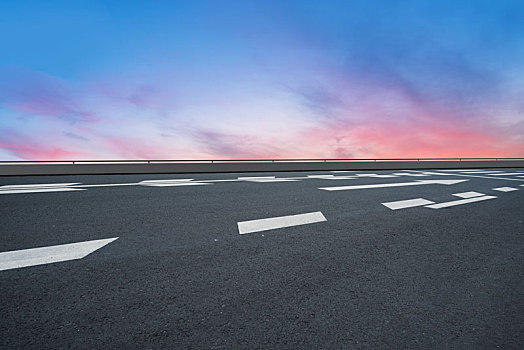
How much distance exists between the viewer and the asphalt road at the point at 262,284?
192 centimetres

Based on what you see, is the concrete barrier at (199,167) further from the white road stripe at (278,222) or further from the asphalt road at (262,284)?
the white road stripe at (278,222)

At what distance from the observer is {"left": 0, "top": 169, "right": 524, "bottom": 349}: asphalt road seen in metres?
1.92

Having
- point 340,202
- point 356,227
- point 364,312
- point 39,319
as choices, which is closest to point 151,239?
point 39,319

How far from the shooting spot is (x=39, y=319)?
80.3 inches

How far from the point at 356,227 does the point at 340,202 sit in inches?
87.8

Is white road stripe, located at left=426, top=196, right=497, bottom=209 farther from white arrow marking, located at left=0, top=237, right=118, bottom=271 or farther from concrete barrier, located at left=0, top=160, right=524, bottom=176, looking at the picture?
concrete barrier, located at left=0, top=160, right=524, bottom=176

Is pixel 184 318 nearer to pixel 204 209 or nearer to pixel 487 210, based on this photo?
pixel 204 209

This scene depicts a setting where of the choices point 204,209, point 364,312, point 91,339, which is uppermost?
point 204,209

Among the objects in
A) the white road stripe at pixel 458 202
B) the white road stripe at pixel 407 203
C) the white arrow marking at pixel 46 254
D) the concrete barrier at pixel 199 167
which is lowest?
the white road stripe at pixel 458 202

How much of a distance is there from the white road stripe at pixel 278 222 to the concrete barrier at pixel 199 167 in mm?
13754

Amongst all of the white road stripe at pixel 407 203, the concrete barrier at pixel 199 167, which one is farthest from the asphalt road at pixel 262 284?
the concrete barrier at pixel 199 167

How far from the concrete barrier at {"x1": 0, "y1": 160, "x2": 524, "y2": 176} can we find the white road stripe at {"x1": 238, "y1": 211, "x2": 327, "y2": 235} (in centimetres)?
1375

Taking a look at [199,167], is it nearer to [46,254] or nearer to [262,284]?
[46,254]

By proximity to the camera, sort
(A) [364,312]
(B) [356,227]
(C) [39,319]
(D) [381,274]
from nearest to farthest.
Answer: (C) [39,319], (A) [364,312], (D) [381,274], (B) [356,227]
